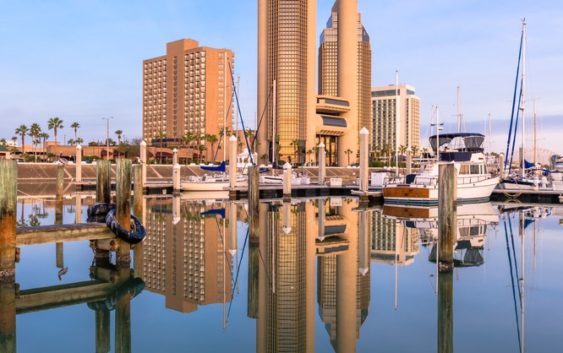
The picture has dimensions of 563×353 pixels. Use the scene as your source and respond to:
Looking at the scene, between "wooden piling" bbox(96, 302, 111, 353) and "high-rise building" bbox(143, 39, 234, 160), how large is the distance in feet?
489

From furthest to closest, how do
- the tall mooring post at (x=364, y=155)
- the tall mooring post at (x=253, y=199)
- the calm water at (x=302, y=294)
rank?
the tall mooring post at (x=364, y=155) → the tall mooring post at (x=253, y=199) → the calm water at (x=302, y=294)

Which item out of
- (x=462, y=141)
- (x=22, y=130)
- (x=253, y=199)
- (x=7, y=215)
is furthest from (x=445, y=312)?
(x=22, y=130)

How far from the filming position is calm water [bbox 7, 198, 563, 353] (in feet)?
34.4

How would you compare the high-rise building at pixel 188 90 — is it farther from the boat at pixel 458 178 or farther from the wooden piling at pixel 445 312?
the wooden piling at pixel 445 312

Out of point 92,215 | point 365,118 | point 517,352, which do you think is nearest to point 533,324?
point 517,352

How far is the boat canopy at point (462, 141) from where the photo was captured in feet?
162

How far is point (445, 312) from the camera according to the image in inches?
489

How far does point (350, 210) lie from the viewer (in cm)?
3862

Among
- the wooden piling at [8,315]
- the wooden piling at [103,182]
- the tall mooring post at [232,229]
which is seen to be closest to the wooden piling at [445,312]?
the tall mooring post at [232,229]

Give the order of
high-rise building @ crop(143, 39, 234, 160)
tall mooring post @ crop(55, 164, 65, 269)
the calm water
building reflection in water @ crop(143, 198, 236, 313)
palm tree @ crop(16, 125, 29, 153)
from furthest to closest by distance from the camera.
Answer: high-rise building @ crop(143, 39, 234, 160)
palm tree @ crop(16, 125, 29, 153)
tall mooring post @ crop(55, 164, 65, 269)
building reflection in water @ crop(143, 198, 236, 313)
the calm water

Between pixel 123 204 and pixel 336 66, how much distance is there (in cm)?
15864

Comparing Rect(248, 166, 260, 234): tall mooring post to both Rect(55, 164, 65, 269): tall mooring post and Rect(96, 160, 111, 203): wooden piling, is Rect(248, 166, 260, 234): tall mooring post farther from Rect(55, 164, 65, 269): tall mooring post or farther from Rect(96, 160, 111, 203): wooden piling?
Rect(55, 164, 65, 269): tall mooring post

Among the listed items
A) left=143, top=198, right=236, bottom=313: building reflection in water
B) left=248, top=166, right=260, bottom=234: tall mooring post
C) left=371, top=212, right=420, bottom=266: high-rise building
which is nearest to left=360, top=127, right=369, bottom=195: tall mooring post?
left=371, top=212, right=420, bottom=266: high-rise building

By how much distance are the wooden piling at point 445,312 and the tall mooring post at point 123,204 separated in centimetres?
968
